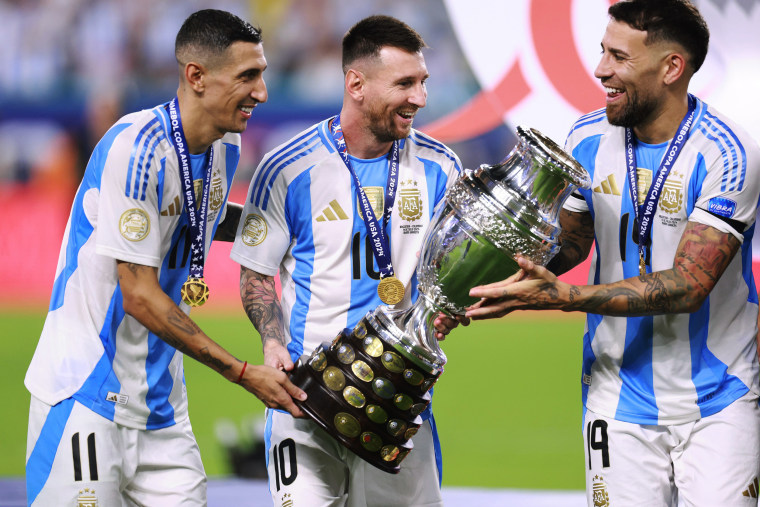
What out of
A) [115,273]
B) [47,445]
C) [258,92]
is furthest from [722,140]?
[47,445]

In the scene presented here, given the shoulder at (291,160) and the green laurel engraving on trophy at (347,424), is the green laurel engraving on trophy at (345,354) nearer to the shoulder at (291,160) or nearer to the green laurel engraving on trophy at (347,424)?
the green laurel engraving on trophy at (347,424)

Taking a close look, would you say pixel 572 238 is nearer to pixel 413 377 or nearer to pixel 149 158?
pixel 413 377

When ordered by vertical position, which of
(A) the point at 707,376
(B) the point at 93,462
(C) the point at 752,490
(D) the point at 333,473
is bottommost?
(C) the point at 752,490

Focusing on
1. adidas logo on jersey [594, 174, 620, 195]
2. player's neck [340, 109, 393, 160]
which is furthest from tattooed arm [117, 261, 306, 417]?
adidas logo on jersey [594, 174, 620, 195]

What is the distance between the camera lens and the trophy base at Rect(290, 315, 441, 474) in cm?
277

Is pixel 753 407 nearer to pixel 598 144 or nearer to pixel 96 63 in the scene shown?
pixel 598 144

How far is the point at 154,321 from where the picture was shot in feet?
9.23

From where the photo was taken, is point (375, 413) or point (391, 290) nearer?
point (375, 413)

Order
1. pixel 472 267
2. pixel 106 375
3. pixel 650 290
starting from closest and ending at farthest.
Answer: pixel 472 267
pixel 650 290
pixel 106 375

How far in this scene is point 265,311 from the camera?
311 cm

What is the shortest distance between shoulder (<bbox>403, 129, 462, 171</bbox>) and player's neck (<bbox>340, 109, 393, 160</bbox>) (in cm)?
10

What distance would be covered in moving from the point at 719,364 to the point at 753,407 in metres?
0.17

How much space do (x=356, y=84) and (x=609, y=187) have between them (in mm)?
893

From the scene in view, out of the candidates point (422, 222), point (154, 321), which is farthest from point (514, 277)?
point (154, 321)
